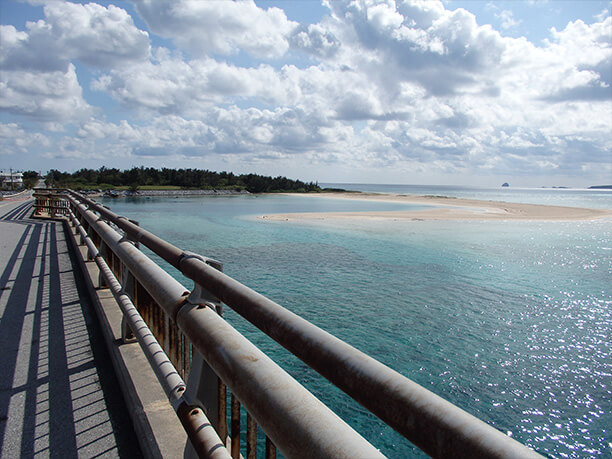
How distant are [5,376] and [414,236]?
90.5ft

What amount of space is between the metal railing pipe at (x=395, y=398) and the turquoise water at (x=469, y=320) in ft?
17.6

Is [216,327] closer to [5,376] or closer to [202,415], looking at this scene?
[202,415]

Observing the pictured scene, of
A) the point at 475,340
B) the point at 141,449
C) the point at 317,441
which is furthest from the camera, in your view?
the point at 475,340

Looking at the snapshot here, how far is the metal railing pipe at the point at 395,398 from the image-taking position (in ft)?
2.70

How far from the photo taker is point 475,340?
382 inches

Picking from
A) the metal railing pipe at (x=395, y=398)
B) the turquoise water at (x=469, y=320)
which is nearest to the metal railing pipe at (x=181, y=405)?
the metal railing pipe at (x=395, y=398)

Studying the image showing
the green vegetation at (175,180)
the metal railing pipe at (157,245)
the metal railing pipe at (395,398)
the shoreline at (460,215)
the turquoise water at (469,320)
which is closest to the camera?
the metal railing pipe at (395,398)

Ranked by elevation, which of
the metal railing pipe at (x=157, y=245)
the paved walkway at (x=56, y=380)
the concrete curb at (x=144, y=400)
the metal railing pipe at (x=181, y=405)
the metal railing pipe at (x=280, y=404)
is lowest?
the paved walkway at (x=56, y=380)

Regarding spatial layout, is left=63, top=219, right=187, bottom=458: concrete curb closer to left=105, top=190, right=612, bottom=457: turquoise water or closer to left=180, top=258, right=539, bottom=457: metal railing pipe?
left=180, top=258, right=539, bottom=457: metal railing pipe

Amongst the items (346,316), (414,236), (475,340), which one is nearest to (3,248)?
(346,316)

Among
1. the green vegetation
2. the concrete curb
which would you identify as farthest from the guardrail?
the green vegetation

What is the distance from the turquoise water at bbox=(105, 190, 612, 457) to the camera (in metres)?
6.78

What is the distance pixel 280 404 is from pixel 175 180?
516 ft

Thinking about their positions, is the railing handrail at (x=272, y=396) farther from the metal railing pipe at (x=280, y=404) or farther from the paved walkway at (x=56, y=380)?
the paved walkway at (x=56, y=380)
